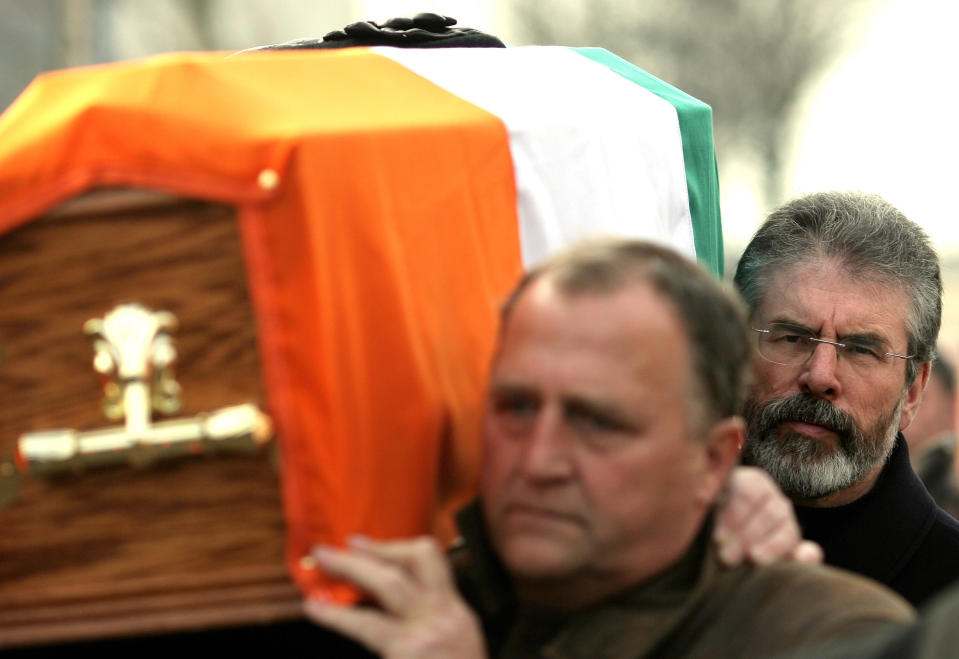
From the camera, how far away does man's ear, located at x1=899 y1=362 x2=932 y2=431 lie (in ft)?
12.9

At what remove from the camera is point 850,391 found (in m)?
3.71

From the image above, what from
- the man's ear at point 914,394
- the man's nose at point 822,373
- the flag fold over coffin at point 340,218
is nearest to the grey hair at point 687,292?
the flag fold over coffin at point 340,218

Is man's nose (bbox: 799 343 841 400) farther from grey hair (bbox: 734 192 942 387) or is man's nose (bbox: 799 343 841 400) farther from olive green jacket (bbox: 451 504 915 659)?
olive green jacket (bbox: 451 504 915 659)

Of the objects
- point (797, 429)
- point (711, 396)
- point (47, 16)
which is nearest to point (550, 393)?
point (711, 396)

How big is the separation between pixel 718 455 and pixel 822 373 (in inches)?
52.8

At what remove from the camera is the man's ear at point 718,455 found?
7.75ft

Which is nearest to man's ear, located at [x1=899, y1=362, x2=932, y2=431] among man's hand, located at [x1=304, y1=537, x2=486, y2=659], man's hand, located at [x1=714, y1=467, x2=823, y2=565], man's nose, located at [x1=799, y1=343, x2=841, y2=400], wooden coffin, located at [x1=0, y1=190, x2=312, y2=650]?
man's nose, located at [x1=799, y1=343, x2=841, y2=400]

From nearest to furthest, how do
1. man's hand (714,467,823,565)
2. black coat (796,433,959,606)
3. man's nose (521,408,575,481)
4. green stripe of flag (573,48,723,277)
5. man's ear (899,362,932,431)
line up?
man's nose (521,408,575,481) → man's hand (714,467,823,565) → green stripe of flag (573,48,723,277) → black coat (796,433,959,606) → man's ear (899,362,932,431)

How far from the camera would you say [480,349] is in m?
2.52

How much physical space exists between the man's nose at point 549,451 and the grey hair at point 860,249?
174cm

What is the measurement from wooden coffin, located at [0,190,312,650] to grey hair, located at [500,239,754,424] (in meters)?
0.45

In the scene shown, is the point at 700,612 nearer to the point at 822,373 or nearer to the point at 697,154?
the point at 697,154

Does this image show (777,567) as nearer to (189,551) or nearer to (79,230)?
(189,551)

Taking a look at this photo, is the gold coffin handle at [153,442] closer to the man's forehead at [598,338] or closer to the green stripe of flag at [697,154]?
the man's forehead at [598,338]
